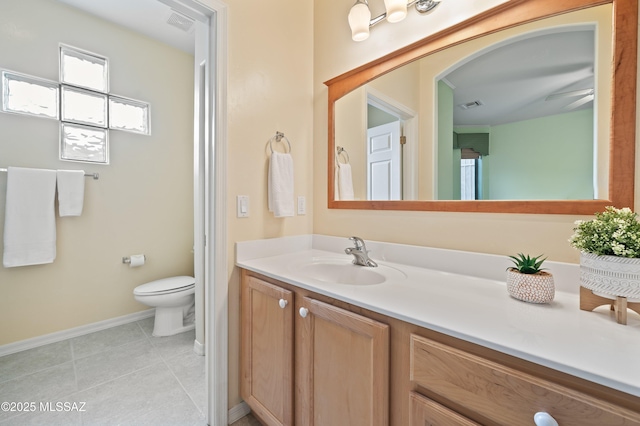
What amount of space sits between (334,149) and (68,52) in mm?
2422

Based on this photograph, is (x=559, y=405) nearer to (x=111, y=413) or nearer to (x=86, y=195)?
(x=111, y=413)

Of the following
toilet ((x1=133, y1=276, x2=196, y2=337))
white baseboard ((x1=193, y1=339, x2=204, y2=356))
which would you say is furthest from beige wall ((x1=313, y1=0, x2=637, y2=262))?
toilet ((x1=133, y1=276, x2=196, y2=337))

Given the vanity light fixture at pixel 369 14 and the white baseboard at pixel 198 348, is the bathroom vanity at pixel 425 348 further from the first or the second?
the vanity light fixture at pixel 369 14

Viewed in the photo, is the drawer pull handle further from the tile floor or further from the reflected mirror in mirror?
the tile floor

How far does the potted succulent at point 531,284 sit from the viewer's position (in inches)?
31.2

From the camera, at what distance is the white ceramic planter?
640 millimetres

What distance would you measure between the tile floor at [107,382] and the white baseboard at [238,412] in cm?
15

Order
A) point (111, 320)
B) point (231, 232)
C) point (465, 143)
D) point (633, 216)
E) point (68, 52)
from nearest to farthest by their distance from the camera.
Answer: point (633, 216) → point (465, 143) → point (231, 232) → point (68, 52) → point (111, 320)

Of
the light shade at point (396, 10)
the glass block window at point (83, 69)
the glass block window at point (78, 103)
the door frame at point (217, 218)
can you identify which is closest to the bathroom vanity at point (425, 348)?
the door frame at point (217, 218)

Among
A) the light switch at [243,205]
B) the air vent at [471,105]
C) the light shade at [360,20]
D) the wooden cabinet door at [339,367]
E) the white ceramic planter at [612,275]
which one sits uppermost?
the light shade at [360,20]

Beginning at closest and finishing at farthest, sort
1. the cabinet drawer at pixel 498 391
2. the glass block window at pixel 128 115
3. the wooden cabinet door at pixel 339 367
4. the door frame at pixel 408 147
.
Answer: the cabinet drawer at pixel 498 391
the wooden cabinet door at pixel 339 367
the door frame at pixel 408 147
the glass block window at pixel 128 115

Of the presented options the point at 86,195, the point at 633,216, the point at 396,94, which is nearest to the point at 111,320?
the point at 86,195

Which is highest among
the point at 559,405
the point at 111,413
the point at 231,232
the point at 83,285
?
the point at 231,232

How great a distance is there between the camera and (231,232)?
4.51 feet
